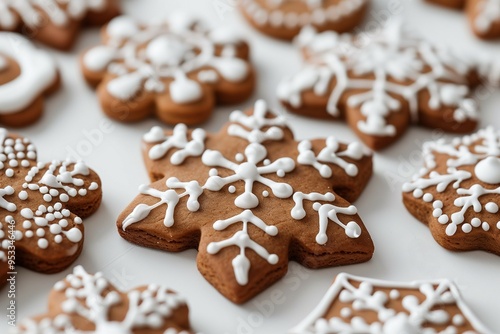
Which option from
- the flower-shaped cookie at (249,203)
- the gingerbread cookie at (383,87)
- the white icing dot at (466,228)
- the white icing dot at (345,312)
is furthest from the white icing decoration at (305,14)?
the white icing dot at (345,312)

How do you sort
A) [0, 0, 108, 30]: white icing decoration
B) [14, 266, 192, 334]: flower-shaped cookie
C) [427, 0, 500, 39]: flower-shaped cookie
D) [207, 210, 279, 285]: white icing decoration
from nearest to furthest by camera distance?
[14, 266, 192, 334]: flower-shaped cookie, [207, 210, 279, 285]: white icing decoration, [0, 0, 108, 30]: white icing decoration, [427, 0, 500, 39]: flower-shaped cookie

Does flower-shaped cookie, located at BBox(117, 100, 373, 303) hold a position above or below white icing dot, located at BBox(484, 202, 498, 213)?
below

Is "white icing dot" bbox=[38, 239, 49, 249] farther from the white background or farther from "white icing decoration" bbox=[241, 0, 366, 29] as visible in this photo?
"white icing decoration" bbox=[241, 0, 366, 29]

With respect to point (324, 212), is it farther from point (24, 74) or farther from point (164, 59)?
point (24, 74)

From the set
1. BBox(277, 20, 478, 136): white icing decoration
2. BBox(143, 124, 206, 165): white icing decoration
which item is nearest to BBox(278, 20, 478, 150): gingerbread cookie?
BBox(277, 20, 478, 136): white icing decoration

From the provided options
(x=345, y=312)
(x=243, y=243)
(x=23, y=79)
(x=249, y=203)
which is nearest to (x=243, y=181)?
(x=249, y=203)

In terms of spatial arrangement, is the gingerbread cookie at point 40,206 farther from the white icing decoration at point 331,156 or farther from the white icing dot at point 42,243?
the white icing decoration at point 331,156

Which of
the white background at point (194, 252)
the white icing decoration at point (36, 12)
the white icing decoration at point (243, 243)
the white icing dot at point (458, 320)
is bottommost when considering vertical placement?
the white background at point (194, 252)
